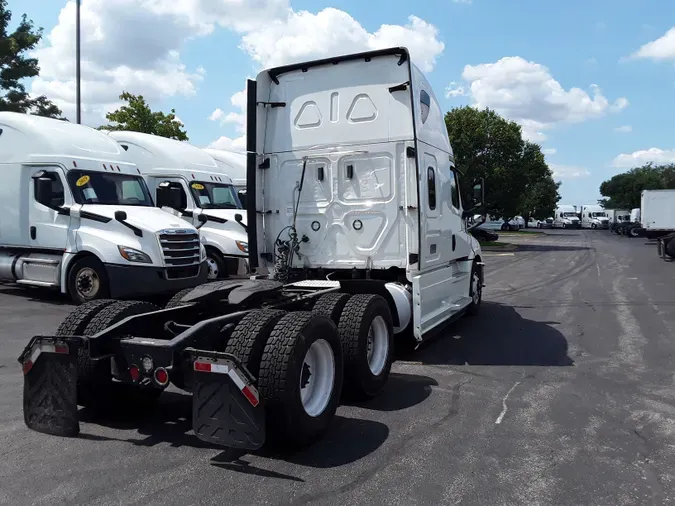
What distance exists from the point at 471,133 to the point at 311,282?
29417 mm

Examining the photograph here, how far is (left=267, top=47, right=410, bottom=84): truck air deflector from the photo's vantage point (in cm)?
696

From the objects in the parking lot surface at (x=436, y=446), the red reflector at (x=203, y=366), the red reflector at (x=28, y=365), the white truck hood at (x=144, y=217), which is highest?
the white truck hood at (x=144, y=217)

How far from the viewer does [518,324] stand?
957 centimetres

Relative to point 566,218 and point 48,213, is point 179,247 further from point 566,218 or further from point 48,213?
point 566,218

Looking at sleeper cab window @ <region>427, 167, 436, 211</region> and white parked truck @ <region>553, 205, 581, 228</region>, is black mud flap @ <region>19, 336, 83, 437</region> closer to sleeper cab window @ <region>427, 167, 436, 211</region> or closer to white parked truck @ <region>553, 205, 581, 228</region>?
sleeper cab window @ <region>427, 167, 436, 211</region>

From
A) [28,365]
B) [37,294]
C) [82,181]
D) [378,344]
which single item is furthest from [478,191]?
[37,294]

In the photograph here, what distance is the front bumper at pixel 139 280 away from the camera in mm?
10320

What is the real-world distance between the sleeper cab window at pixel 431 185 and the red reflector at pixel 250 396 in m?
4.33

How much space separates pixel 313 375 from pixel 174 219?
7.60 metres

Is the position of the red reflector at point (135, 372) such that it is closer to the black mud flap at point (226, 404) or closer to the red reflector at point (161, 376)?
the red reflector at point (161, 376)

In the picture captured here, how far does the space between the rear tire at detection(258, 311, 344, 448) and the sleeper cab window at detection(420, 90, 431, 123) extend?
12.2 ft

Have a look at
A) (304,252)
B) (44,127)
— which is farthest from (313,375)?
(44,127)

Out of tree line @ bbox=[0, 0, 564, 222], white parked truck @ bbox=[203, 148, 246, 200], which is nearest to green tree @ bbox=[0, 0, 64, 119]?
tree line @ bbox=[0, 0, 564, 222]

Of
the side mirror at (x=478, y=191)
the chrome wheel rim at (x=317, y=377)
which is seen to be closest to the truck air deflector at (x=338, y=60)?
the side mirror at (x=478, y=191)
